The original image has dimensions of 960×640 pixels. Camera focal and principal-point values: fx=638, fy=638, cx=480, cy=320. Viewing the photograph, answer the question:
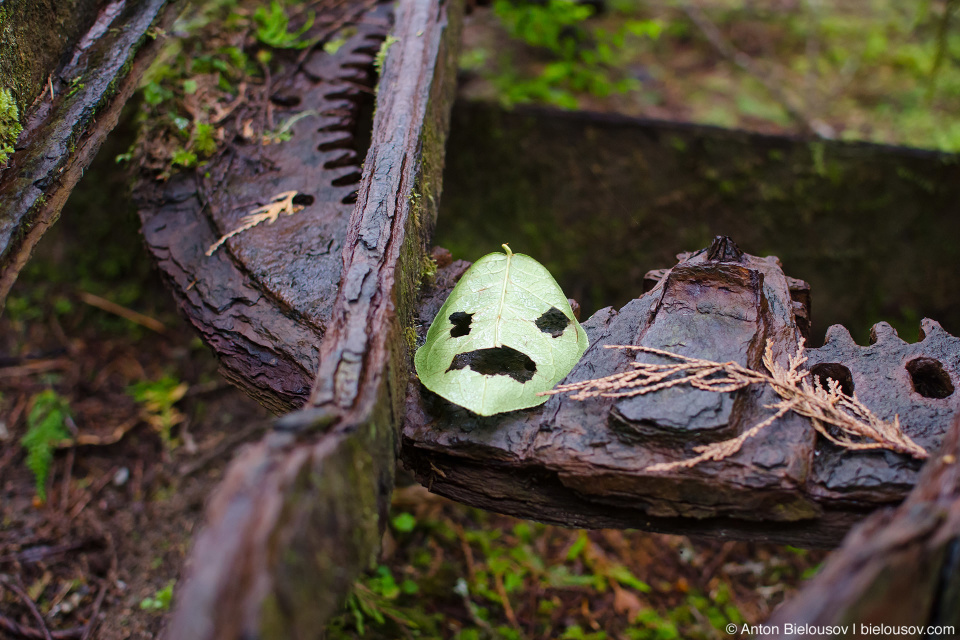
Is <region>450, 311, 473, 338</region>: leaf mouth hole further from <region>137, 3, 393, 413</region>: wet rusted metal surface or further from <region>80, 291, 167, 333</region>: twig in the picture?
<region>80, 291, 167, 333</region>: twig

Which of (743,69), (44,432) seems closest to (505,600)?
(44,432)

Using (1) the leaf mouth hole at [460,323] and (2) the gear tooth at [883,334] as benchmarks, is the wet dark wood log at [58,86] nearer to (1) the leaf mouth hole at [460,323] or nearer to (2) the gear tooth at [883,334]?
(1) the leaf mouth hole at [460,323]

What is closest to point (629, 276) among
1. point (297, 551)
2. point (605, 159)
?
point (605, 159)

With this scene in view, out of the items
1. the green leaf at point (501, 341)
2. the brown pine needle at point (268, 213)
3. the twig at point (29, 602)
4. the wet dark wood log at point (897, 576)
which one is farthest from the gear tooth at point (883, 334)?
the twig at point (29, 602)

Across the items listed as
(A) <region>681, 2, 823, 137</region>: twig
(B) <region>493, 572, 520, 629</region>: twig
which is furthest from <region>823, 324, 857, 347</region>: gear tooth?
(A) <region>681, 2, 823, 137</region>: twig

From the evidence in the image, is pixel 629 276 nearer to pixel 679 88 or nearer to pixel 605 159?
pixel 605 159

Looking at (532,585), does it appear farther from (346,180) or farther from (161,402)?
(161,402)
